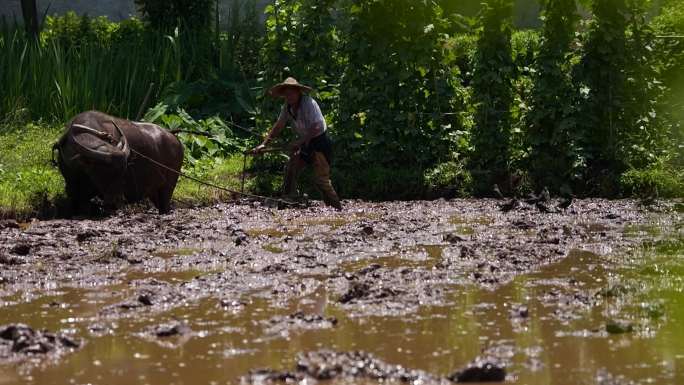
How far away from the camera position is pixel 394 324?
663 cm

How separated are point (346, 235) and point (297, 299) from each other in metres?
3.15

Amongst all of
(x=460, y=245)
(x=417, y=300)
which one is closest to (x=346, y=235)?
(x=460, y=245)

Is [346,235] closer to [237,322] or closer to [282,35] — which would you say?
[237,322]

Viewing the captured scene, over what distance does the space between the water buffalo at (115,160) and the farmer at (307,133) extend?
109 cm

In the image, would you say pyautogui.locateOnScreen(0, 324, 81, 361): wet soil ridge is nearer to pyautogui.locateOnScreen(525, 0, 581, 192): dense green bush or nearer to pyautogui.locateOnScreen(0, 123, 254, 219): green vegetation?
pyautogui.locateOnScreen(0, 123, 254, 219): green vegetation

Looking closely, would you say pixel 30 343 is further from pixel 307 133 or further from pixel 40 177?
pixel 40 177

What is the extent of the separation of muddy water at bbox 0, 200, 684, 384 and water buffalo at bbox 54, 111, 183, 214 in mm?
3382

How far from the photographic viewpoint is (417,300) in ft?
23.9


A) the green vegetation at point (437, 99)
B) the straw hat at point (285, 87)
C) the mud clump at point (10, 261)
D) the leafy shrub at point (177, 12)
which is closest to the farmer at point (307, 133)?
the straw hat at point (285, 87)

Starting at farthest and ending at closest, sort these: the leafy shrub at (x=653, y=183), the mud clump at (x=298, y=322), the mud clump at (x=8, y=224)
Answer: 1. the leafy shrub at (x=653, y=183)
2. the mud clump at (x=8, y=224)
3. the mud clump at (x=298, y=322)

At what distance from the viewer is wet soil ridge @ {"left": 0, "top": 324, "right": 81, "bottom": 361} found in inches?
233

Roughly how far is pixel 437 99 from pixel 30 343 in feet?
34.8

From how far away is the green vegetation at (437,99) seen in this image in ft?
49.8

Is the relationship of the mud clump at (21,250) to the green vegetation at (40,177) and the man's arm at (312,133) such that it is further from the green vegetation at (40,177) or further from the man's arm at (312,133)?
the man's arm at (312,133)
